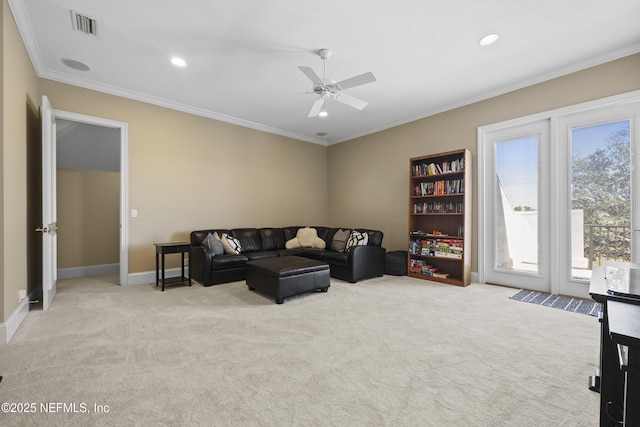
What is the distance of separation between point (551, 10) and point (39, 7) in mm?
4763

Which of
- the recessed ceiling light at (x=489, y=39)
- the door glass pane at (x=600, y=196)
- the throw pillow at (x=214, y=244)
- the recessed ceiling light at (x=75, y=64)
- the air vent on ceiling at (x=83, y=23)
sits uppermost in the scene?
the air vent on ceiling at (x=83, y=23)

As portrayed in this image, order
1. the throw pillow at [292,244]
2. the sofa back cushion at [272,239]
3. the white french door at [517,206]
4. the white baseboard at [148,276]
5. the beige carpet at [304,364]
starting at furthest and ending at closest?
the throw pillow at [292,244] → the sofa back cushion at [272,239] → the white baseboard at [148,276] → the white french door at [517,206] → the beige carpet at [304,364]

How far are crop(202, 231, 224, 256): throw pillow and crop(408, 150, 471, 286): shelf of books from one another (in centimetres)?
331

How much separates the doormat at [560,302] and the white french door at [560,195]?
18cm

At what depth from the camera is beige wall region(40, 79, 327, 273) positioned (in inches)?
178

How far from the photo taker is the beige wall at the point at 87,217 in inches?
201

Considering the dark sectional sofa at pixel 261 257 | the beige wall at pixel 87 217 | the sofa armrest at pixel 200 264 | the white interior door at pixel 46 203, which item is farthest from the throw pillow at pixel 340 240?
the beige wall at pixel 87 217

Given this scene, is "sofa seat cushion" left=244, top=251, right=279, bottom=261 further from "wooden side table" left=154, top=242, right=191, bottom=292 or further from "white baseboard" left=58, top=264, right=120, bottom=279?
"white baseboard" left=58, top=264, right=120, bottom=279

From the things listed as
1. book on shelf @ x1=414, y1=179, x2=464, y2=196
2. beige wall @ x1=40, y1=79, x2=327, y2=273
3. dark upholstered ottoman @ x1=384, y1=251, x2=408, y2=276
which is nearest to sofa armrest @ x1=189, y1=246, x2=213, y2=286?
beige wall @ x1=40, y1=79, x2=327, y2=273

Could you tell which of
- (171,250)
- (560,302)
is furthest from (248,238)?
(560,302)

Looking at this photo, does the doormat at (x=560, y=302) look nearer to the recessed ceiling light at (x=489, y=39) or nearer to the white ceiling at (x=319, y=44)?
the white ceiling at (x=319, y=44)

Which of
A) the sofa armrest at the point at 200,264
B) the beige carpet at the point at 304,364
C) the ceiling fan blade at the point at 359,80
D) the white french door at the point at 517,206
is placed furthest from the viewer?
the sofa armrest at the point at 200,264

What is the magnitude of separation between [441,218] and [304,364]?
153 inches

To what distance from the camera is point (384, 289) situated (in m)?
4.24
